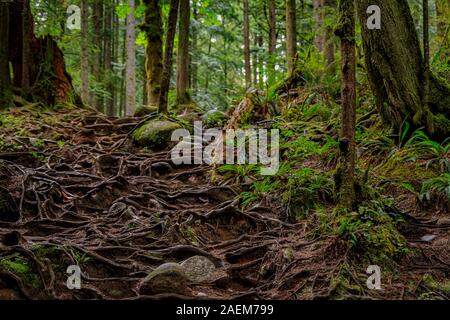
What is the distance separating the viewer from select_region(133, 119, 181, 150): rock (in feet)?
30.5

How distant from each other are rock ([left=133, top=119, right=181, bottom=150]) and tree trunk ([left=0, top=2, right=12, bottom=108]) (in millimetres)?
3423

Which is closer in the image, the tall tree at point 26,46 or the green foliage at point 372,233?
the green foliage at point 372,233

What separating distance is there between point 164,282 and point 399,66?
4760 millimetres

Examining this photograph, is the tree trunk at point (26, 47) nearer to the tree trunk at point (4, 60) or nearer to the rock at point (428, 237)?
the tree trunk at point (4, 60)

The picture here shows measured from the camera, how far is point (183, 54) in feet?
39.7

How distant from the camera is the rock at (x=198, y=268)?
175 inches

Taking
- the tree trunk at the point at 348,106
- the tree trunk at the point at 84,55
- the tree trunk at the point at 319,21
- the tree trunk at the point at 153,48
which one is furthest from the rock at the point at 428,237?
the tree trunk at the point at 84,55

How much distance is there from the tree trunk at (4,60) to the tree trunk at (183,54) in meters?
4.25

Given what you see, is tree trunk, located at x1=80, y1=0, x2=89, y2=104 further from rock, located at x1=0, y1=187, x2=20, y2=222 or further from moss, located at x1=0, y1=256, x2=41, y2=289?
moss, located at x1=0, y1=256, x2=41, y2=289

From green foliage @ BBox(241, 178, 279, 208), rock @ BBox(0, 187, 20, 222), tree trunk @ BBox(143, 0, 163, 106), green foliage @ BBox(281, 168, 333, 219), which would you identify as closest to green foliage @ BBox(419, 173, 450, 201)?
green foliage @ BBox(281, 168, 333, 219)
